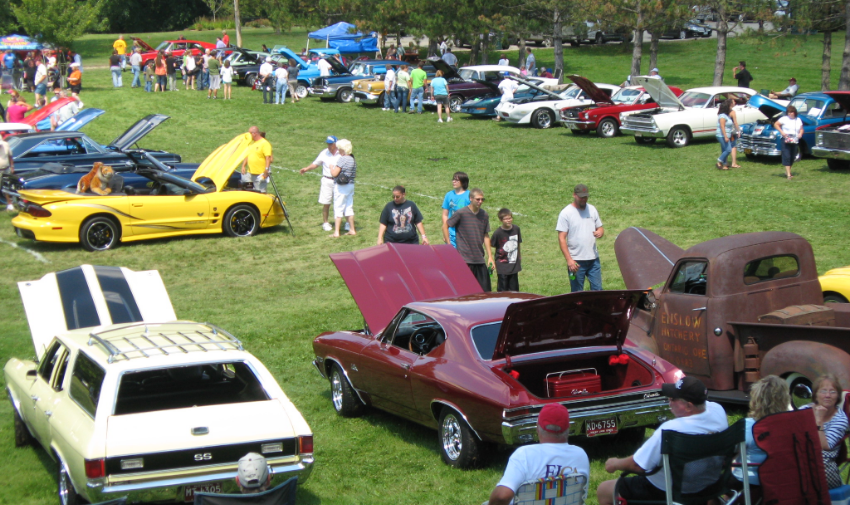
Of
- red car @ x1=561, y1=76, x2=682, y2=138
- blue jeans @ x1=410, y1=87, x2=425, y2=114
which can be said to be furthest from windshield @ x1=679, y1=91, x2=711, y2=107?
blue jeans @ x1=410, y1=87, x2=425, y2=114

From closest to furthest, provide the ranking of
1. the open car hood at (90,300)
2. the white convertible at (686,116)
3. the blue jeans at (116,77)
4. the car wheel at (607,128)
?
the open car hood at (90,300), the white convertible at (686,116), the car wheel at (607,128), the blue jeans at (116,77)

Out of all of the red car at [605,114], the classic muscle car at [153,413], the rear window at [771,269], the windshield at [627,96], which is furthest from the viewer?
the windshield at [627,96]

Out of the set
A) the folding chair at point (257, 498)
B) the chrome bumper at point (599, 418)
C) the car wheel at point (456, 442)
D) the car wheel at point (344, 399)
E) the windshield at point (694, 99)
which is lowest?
the car wheel at point (344, 399)

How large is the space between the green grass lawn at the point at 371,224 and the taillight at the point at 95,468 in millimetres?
1410

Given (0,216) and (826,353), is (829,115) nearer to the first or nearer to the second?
(826,353)

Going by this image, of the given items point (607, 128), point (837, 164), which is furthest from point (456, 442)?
point (607, 128)

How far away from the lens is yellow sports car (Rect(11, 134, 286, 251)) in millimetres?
14305

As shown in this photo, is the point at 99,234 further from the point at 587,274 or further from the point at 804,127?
the point at 804,127

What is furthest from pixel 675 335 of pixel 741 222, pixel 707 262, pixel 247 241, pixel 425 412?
pixel 247 241

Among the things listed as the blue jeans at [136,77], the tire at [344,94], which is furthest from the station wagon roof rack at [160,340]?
the blue jeans at [136,77]

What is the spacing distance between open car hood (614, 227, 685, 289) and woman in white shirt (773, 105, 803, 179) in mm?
10030

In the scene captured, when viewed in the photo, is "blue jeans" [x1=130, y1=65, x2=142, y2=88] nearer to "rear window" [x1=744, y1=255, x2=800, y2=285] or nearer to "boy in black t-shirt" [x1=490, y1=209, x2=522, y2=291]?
"boy in black t-shirt" [x1=490, y1=209, x2=522, y2=291]

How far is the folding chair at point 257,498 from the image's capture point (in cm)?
465

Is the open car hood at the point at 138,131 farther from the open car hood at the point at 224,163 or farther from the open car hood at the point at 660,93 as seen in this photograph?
the open car hood at the point at 660,93
